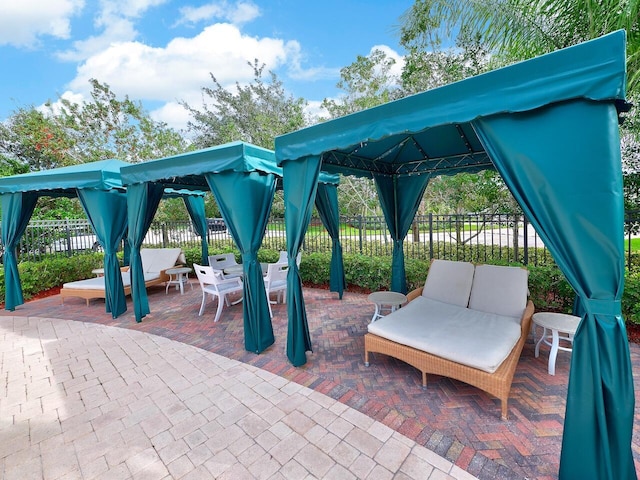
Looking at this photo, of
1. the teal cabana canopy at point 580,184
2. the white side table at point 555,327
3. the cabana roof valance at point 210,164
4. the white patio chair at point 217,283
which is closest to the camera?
the teal cabana canopy at point 580,184

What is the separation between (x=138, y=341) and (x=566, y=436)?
4954 millimetres

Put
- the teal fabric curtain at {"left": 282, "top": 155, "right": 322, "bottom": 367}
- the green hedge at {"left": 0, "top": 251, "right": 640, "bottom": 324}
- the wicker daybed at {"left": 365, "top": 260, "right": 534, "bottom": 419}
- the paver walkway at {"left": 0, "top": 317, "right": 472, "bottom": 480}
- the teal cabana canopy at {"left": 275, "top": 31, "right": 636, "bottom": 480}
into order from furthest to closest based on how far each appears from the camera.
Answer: the green hedge at {"left": 0, "top": 251, "right": 640, "bottom": 324} → the teal fabric curtain at {"left": 282, "top": 155, "right": 322, "bottom": 367} → the wicker daybed at {"left": 365, "top": 260, "right": 534, "bottom": 419} → the paver walkway at {"left": 0, "top": 317, "right": 472, "bottom": 480} → the teal cabana canopy at {"left": 275, "top": 31, "right": 636, "bottom": 480}

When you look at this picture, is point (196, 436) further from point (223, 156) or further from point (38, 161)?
point (38, 161)

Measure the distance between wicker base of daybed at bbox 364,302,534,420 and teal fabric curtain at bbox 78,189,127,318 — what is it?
4878mm

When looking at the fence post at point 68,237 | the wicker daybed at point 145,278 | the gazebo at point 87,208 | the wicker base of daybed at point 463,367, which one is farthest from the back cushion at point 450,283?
the fence post at point 68,237

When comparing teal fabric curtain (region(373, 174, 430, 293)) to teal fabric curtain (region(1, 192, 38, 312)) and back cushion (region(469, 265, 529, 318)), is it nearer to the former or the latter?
back cushion (region(469, 265, 529, 318))

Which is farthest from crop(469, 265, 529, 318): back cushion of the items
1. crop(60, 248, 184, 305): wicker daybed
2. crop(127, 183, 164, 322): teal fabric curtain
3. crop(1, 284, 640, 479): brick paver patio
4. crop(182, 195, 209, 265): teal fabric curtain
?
crop(182, 195, 209, 265): teal fabric curtain

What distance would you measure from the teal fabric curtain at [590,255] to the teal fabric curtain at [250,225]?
2.90 m

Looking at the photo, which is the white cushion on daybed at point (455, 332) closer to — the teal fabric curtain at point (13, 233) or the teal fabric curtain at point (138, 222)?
the teal fabric curtain at point (138, 222)

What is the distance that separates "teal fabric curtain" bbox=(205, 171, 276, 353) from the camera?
374 centimetres

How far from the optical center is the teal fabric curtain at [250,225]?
3.74 m

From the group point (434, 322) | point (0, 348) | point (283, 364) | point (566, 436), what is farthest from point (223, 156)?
point (0, 348)

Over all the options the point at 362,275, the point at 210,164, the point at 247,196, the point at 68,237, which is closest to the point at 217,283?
the point at 247,196

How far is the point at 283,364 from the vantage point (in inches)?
139
